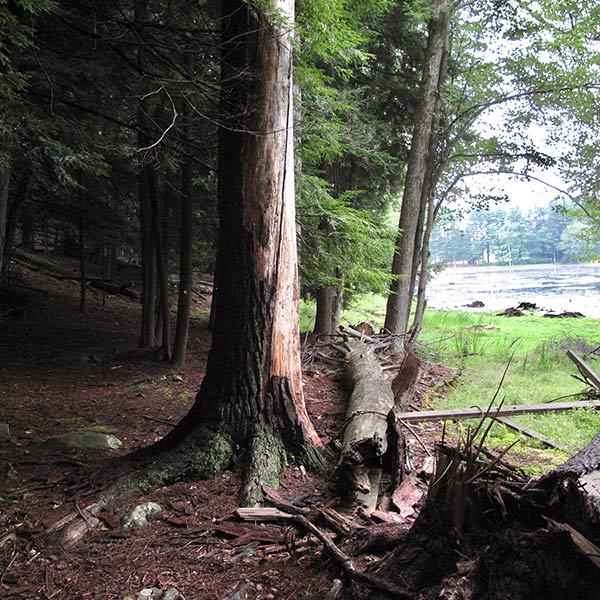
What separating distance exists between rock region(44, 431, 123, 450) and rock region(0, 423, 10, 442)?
502mm

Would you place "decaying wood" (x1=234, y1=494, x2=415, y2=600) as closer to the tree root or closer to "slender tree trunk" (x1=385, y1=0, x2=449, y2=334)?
the tree root

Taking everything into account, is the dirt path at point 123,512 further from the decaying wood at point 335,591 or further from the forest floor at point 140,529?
the decaying wood at point 335,591

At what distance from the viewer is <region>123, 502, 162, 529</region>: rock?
3.37 meters

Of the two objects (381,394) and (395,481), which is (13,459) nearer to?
(395,481)

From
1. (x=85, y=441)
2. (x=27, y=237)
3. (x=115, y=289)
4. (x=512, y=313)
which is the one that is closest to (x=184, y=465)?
(x=85, y=441)

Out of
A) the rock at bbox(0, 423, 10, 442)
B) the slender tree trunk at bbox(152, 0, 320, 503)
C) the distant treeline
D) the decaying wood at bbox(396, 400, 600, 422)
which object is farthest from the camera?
the distant treeline

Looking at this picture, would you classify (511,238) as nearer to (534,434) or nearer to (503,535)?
(534,434)

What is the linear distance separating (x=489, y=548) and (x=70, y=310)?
14624mm

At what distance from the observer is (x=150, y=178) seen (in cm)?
955

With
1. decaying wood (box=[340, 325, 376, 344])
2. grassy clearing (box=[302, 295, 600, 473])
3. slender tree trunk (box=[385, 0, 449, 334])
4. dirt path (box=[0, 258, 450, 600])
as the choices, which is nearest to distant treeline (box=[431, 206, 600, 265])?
grassy clearing (box=[302, 295, 600, 473])

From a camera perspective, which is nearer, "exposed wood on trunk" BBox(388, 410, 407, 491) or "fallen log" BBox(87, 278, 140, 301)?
"exposed wood on trunk" BBox(388, 410, 407, 491)

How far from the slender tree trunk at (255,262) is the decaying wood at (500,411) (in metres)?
2.58

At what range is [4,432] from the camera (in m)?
5.25

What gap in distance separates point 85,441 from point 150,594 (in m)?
2.74
